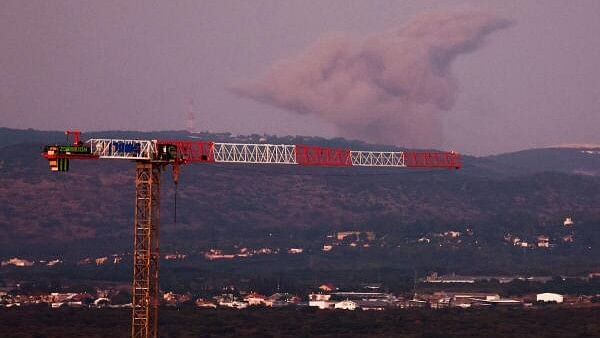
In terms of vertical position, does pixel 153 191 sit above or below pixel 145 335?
above

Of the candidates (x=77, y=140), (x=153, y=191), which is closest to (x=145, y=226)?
(x=153, y=191)

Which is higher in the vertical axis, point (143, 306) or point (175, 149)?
point (175, 149)

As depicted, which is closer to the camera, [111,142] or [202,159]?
[111,142]

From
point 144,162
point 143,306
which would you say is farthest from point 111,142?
point 143,306

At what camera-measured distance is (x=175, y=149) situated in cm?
16812

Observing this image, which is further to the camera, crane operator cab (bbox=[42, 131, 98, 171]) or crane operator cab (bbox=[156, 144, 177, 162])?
crane operator cab (bbox=[42, 131, 98, 171])

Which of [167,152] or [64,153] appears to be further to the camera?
[64,153]

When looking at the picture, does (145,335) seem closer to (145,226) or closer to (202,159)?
(145,226)

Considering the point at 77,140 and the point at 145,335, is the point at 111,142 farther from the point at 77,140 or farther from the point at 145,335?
the point at 145,335

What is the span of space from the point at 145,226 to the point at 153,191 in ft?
12.5

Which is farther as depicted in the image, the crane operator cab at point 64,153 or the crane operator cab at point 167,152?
the crane operator cab at point 64,153

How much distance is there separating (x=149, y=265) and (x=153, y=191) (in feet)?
25.7

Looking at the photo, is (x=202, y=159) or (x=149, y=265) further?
(x=202, y=159)

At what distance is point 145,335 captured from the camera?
164 m
